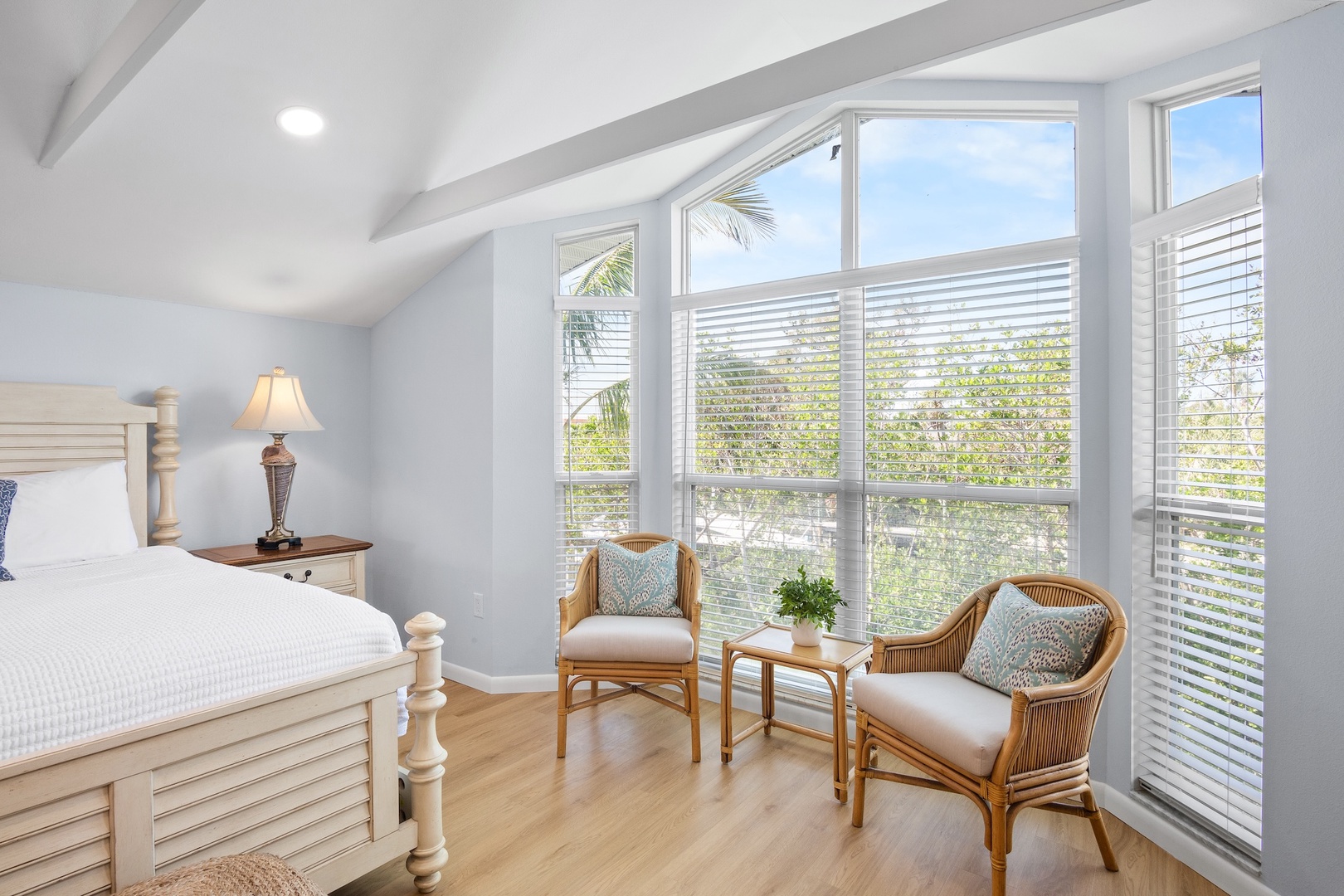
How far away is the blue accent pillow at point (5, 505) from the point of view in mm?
2307

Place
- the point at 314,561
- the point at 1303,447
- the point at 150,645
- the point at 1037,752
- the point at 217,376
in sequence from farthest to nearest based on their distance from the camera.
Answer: the point at 217,376
the point at 314,561
the point at 1037,752
the point at 1303,447
the point at 150,645

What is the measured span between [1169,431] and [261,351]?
13.4 ft

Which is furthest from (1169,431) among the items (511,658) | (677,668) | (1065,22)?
(511,658)

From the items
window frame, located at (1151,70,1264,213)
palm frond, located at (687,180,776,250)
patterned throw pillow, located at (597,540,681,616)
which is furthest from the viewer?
palm frond, located at (687,180,776,250)

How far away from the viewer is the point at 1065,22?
5.52ft

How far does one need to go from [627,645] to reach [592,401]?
135 cm

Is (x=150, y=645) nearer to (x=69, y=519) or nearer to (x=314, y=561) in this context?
(x=69, y=519)

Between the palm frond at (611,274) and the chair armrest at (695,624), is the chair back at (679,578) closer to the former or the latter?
the chair armrest at (695,624)

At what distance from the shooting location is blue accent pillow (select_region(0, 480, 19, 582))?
231cm

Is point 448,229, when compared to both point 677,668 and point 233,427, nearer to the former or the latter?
point 233,427

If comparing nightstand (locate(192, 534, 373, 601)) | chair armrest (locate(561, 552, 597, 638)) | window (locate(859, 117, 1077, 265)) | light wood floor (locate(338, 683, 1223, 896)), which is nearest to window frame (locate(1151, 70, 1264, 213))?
window (locate(859, 117, 1077, 265))

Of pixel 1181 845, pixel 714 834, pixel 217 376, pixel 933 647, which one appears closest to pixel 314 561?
pixel 217 376

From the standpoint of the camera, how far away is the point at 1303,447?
1.79 m

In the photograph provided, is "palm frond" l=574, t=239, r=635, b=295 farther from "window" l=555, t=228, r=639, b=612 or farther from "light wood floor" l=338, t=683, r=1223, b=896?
"light wood floor" l=338, t=683, r=1223, b=896
